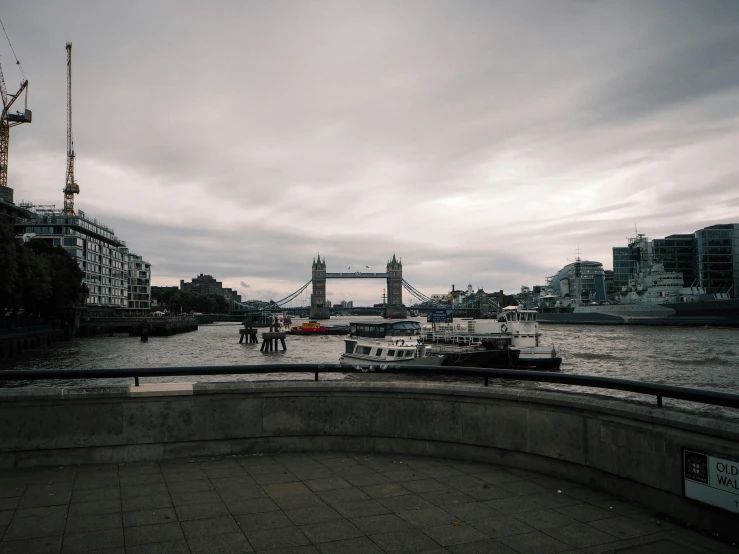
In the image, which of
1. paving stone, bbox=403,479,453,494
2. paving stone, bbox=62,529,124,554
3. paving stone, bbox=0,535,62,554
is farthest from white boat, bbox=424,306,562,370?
paving stone, bbox=0,535,62,554

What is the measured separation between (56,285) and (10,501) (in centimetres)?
8778

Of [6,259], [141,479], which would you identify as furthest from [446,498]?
[6,259]

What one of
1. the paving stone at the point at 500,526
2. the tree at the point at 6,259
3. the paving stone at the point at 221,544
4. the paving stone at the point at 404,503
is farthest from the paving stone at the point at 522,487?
the tree at the point at 6,259

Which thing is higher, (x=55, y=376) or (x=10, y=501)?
(x=55, y=376)

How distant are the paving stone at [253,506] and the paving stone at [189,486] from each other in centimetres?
65

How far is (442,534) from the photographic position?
532 centimetres

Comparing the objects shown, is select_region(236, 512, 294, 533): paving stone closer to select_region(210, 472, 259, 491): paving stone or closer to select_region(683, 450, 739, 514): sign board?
select_region(210, 472, 259, 491): paving stone

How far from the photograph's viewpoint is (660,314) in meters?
128

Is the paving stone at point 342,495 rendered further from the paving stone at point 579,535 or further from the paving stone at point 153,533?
the paving stone at point 579,535

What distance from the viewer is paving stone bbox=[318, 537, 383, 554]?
4.94m

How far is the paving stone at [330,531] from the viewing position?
521cm

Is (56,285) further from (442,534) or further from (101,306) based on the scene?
(442,534)

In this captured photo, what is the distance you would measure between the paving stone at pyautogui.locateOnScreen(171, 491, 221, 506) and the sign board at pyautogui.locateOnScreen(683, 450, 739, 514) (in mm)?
4903

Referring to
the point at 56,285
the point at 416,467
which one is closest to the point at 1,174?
the point at 56,285
